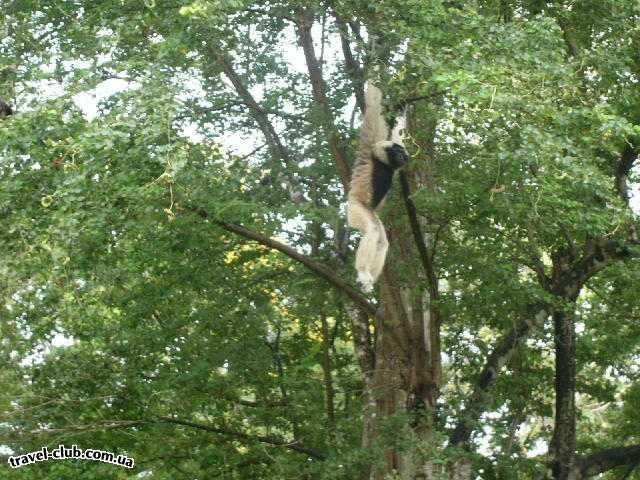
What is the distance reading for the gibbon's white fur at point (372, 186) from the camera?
27.1ft

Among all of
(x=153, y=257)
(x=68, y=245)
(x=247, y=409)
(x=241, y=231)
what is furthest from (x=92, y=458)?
(x=68, y=245)

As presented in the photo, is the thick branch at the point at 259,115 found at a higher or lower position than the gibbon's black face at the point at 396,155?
higher

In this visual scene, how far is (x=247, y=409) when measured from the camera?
515 inches

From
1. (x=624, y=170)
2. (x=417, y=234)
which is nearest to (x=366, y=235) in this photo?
(x=417, y=234)

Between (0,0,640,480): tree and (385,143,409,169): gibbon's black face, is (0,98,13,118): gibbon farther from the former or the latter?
(385,143,409,169): gibbon's black face

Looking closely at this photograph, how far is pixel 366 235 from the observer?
327 inches

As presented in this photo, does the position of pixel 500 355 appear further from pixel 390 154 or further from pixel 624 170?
pixel 390 154

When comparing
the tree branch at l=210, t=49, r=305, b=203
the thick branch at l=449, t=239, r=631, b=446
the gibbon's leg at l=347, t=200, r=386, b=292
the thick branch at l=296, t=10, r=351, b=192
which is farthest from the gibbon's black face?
the thick branch at l=449, t=239, r=631, b=446

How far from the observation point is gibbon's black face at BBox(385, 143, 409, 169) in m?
8.18

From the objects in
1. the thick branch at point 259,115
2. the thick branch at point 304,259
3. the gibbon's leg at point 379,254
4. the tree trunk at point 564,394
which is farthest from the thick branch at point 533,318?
the gibbon's leg at point 379,254

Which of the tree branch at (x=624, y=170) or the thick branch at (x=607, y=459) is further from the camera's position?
the thick branch at (x=607, y=459)

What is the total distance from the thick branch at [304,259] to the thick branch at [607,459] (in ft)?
10.7

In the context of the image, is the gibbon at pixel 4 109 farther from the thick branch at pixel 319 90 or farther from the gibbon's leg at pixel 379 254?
the gibbon's leg at pixel 379 254

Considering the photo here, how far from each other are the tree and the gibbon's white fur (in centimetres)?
46
